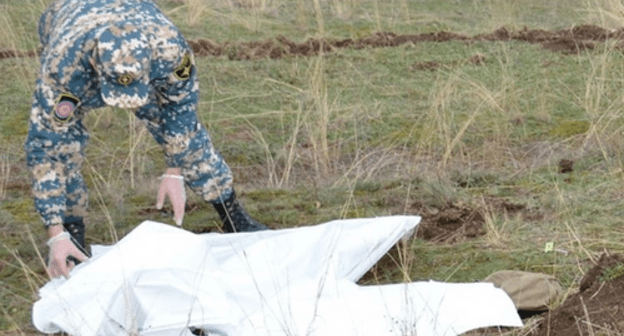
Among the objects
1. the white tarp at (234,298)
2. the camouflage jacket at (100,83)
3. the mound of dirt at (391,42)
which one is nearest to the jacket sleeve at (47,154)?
the camouflage jacket at (100,83)

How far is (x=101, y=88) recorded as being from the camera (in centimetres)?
416

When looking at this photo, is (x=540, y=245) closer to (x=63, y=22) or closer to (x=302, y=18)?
(x=63, y=22)

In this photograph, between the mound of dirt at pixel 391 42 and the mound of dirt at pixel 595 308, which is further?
the mound of dirt at pixel 391 42

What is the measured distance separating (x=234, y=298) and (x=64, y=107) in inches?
38.6

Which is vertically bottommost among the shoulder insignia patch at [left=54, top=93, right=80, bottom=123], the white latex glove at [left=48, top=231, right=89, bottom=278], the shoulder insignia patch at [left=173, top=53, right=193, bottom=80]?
the white latex glove at [left=48, top=231, right=89, bottom=278]

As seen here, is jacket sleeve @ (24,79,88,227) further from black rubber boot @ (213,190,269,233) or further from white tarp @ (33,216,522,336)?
black rubber boot @ (213,190,269,233)

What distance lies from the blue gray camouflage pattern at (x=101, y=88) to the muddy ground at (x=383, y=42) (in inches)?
160

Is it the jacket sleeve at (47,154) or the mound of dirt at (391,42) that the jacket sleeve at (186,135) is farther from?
the mound of dirt at (391,42)

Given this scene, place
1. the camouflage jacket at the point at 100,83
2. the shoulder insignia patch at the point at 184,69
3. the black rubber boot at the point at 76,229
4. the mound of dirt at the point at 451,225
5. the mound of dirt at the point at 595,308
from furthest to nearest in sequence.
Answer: the mound of dirt at the point at 451,225
the black rubber boot at the point at 76,229
the shoulder insignia patch at the point at 184,69
the camouflage jacket at the point at 100,83
the mound of dirt at the point at 595,308

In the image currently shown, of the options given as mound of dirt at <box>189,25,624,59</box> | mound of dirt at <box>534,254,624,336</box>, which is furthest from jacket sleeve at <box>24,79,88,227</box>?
mound of dirt at <box>189,25,624,59</box>

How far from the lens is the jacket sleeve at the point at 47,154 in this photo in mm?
4367

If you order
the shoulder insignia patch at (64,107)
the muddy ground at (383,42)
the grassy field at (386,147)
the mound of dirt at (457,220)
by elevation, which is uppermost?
the shoulder insignia patch at (64,107)

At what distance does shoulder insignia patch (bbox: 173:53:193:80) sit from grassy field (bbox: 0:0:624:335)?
929 millimetres

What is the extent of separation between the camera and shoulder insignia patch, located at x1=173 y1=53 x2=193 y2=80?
4555 millimetres
